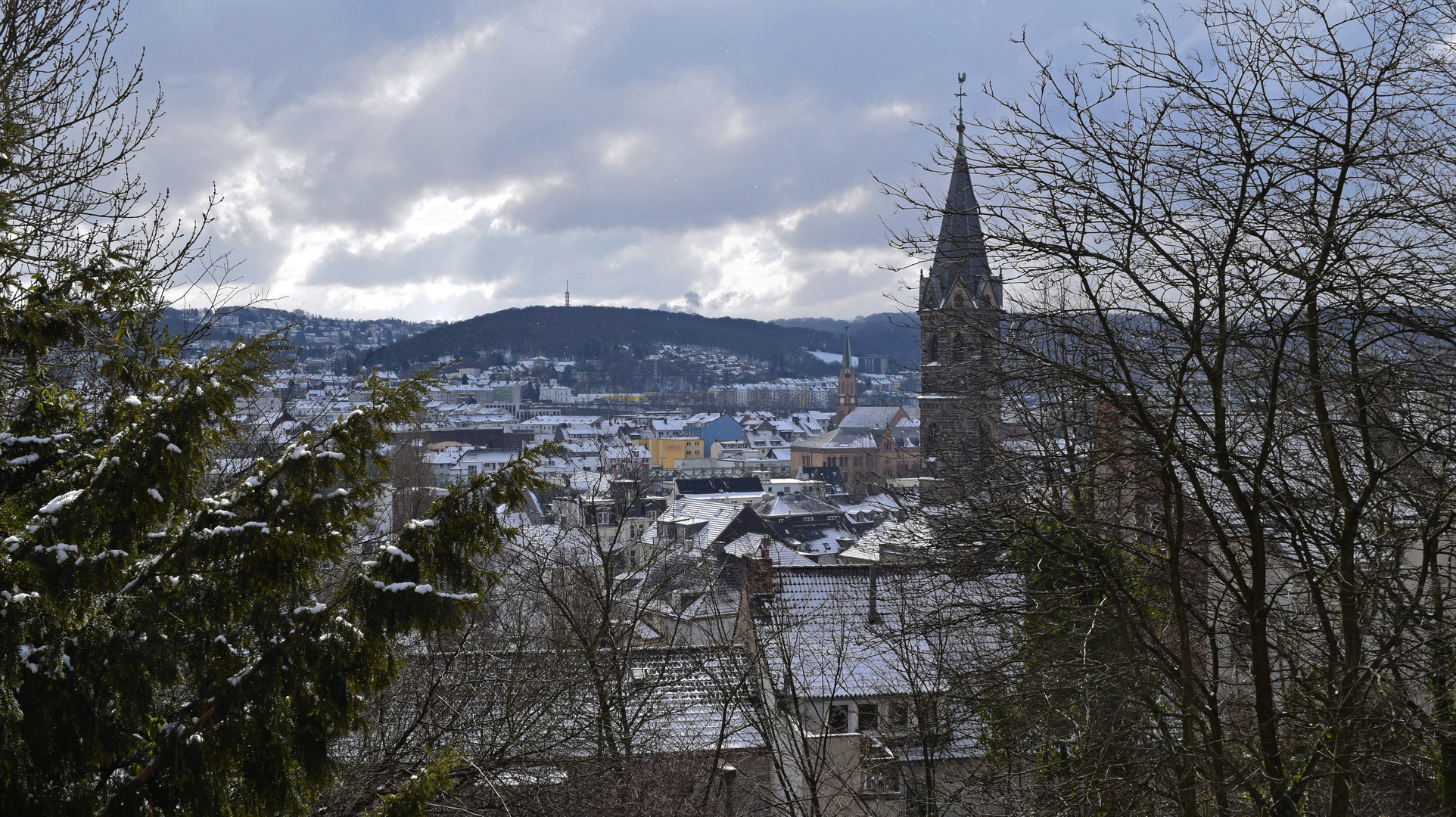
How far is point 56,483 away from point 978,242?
14.9 ft

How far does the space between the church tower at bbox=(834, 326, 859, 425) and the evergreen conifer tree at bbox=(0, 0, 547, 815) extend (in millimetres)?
111428

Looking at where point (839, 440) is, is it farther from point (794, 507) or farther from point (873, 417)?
point (794, 507)

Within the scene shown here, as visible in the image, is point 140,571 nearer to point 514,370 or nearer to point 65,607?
point 65,607

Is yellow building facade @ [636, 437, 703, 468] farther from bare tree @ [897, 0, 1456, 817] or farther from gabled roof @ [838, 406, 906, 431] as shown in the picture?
bare tree @ [897, 0, 1456, 817]

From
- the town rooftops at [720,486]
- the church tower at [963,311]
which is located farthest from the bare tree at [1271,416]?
the town rooftops at [720,486]

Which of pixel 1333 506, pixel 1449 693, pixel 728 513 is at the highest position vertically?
pixel 1333 506


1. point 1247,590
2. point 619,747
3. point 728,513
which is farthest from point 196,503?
point 728,513

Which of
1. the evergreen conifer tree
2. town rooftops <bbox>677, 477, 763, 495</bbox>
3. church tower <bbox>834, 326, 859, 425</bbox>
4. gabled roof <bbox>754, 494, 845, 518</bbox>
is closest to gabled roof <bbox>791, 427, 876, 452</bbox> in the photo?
church tower <bbox>834, 326, 859, 425</bbox>

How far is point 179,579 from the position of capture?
15.2 feet

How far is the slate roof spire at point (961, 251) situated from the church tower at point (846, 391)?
359 ft

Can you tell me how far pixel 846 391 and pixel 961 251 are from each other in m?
117

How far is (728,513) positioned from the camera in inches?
1829

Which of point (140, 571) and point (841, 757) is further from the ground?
point (140, 571)

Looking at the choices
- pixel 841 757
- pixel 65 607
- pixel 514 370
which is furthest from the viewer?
pixel 514 370
